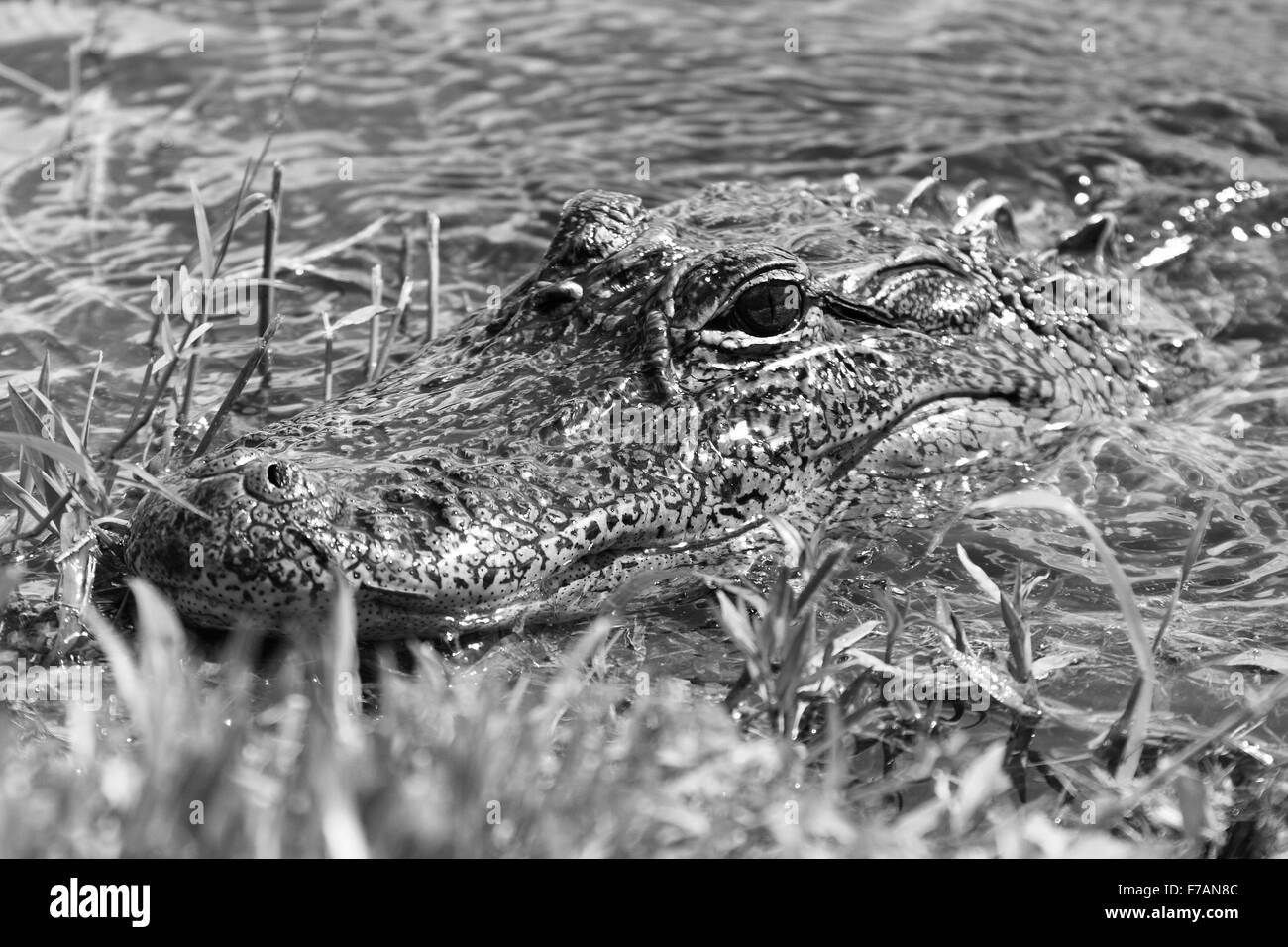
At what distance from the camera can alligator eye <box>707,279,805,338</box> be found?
479cm

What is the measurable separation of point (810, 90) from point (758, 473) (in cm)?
541

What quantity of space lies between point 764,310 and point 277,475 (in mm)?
1838

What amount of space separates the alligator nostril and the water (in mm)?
1164

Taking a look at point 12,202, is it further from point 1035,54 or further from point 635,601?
point 1035,54

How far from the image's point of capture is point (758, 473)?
464 centimetres

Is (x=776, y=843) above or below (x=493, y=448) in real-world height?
below

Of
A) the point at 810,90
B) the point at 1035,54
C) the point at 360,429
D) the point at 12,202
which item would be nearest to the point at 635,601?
the point at 360,429

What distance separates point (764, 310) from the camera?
15.9 feet
